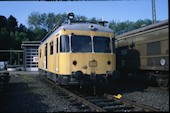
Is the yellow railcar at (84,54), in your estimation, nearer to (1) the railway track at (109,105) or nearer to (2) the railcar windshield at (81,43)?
(2) the railcar windshield at (81,43)

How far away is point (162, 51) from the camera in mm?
12969

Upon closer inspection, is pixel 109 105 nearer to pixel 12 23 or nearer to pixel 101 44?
pixel 101 44

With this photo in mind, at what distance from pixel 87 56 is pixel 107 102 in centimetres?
256

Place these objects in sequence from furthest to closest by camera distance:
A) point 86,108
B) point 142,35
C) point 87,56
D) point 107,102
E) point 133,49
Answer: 1. point 133,49
2. point 142,35
3. point 87,56
4. point 107,102
5. point 86,108

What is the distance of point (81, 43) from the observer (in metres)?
12.3

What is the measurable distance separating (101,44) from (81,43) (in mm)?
925

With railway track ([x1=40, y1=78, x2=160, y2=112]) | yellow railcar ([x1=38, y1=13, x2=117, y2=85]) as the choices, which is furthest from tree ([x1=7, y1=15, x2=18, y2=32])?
railway track ([x1=40, y1=78, x2=160, y2=112])

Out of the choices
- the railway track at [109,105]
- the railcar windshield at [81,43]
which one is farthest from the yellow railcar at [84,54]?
the railway track at [109,105]

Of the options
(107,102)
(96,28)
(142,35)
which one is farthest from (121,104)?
(142,35)

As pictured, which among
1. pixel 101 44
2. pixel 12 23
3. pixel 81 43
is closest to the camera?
pixel 81 43

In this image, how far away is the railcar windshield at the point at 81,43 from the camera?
12.1m

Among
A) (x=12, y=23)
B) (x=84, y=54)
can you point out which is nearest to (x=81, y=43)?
(x=84, y=54)

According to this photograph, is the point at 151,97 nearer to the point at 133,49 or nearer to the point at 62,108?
the point at 62,108

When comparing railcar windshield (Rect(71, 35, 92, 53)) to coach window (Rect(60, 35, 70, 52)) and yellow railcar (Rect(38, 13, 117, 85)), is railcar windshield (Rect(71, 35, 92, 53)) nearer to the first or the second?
yellow railcar (Rect(38, 13, 117, 85))
